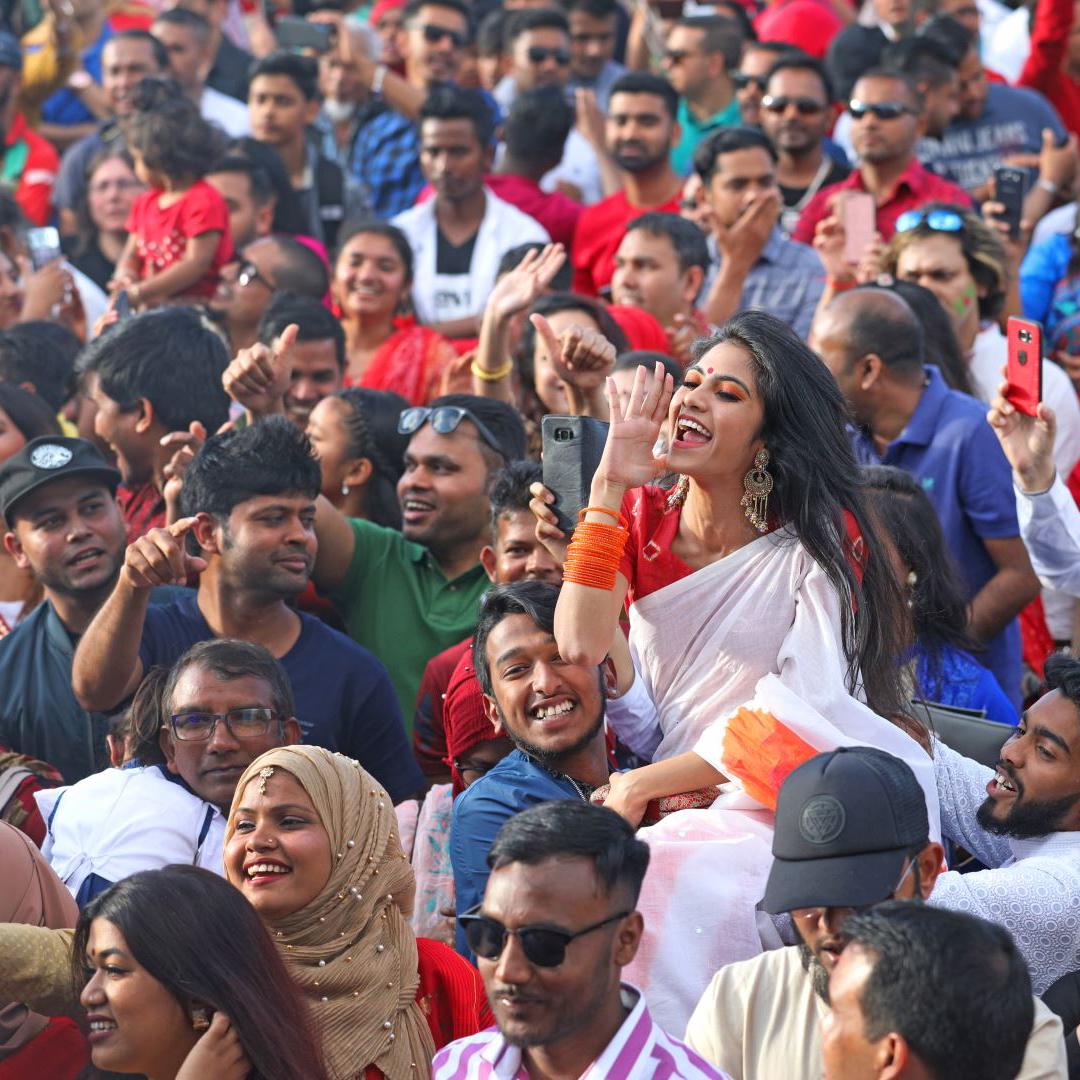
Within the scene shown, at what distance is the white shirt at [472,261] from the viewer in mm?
8641

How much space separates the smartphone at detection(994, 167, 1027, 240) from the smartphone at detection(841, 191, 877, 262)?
0.50 m

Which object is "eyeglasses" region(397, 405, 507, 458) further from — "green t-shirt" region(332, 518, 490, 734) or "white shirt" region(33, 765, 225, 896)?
"white shirt" region(33, 765, 225, 896)

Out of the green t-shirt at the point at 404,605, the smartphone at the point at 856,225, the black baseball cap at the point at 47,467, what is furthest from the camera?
the smartphone at the point at 856,225

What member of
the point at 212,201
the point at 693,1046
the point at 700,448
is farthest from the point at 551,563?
the point at 212,201

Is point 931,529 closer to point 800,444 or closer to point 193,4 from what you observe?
point 800,444

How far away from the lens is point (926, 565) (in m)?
5.54

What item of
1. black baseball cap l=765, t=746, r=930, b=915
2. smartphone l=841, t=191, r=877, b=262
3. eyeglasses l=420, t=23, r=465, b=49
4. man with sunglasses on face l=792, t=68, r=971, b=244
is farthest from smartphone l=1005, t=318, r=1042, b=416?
eyeglasses l=420, t=23, r=465, b=49

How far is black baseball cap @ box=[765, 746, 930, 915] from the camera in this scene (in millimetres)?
3486

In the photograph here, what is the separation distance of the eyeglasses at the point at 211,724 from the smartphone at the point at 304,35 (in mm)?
6481

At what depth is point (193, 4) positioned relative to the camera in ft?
38.6

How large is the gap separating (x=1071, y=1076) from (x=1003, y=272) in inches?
160

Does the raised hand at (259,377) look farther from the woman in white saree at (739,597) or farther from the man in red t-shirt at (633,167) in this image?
the man in red t-shirt at (633,167)

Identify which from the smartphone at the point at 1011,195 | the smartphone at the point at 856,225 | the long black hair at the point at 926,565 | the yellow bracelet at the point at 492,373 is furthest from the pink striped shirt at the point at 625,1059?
the smartphone at the point at 1011,195

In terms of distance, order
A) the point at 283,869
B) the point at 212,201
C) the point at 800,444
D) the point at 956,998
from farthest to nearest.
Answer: the point at 212,201 < the point at 800,444 < the point at 283,869 < the point at 956,998
